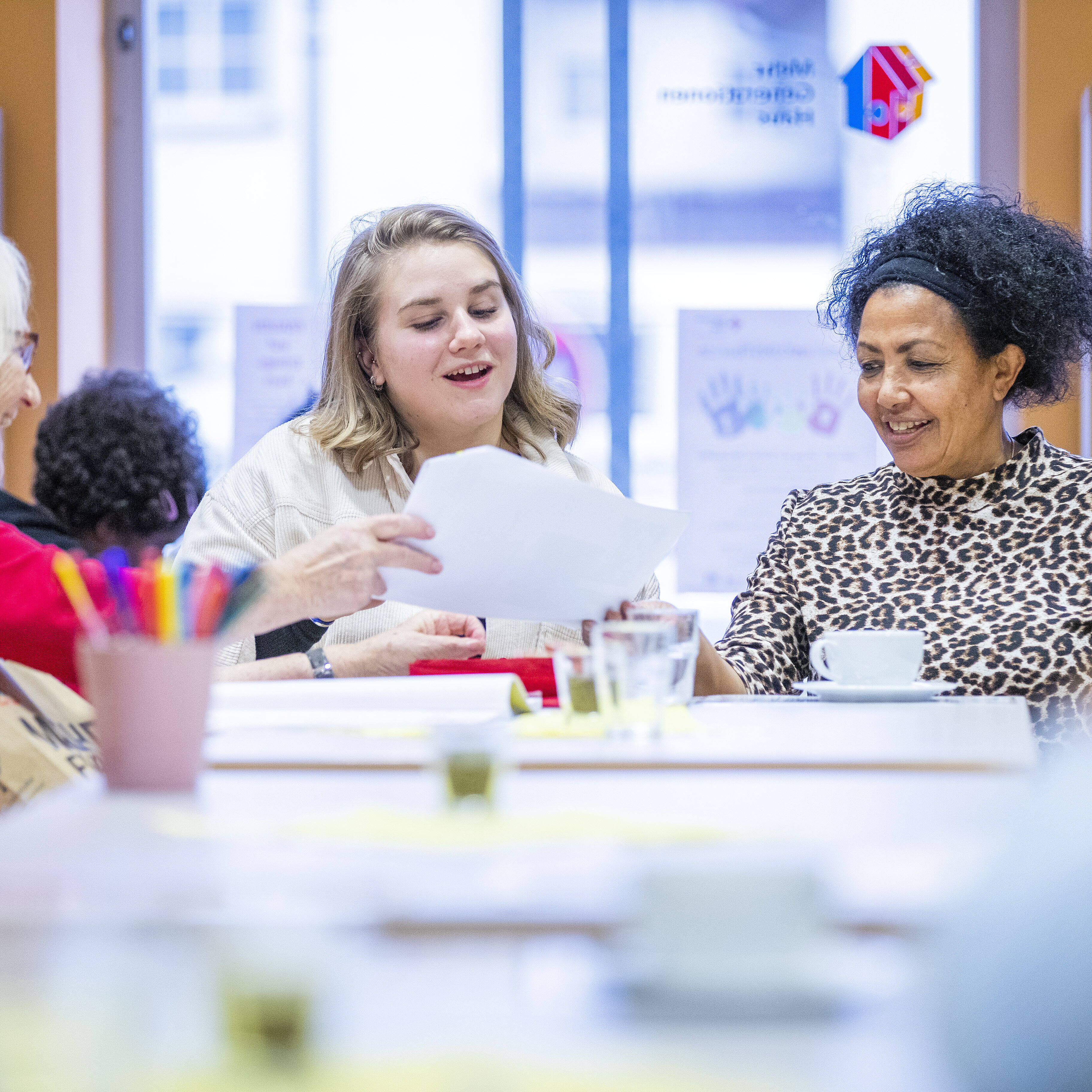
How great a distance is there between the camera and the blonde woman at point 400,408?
6.92ft

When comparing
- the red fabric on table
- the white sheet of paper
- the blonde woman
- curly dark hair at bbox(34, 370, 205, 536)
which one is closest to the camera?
the white sheet of paper

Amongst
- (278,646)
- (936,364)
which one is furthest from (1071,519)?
(278,646)

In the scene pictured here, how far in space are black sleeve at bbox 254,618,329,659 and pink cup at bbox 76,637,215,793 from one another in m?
1.14

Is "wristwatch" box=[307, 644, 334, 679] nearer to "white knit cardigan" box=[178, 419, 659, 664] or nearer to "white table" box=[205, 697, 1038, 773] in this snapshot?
"white knit cardigan" box=[178, 419, 659, 664]

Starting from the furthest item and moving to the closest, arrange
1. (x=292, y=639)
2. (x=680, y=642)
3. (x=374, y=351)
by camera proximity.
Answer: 1. (x=374, y=351)
2. (x=292, y=639)
3. (x=680, y=642)

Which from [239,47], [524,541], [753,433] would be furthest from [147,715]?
[239,47]

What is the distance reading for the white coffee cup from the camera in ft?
5.50

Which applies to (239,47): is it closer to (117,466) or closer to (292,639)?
(117,466)

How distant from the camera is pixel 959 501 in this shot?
2.20 m

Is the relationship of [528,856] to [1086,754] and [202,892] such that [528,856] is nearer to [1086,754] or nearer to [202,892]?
[202,892]

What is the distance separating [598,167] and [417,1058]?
3656mm

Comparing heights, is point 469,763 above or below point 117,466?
below

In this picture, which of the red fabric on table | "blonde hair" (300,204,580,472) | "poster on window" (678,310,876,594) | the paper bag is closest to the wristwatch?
the red fabric on table

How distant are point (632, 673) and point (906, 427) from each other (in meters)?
1.18
